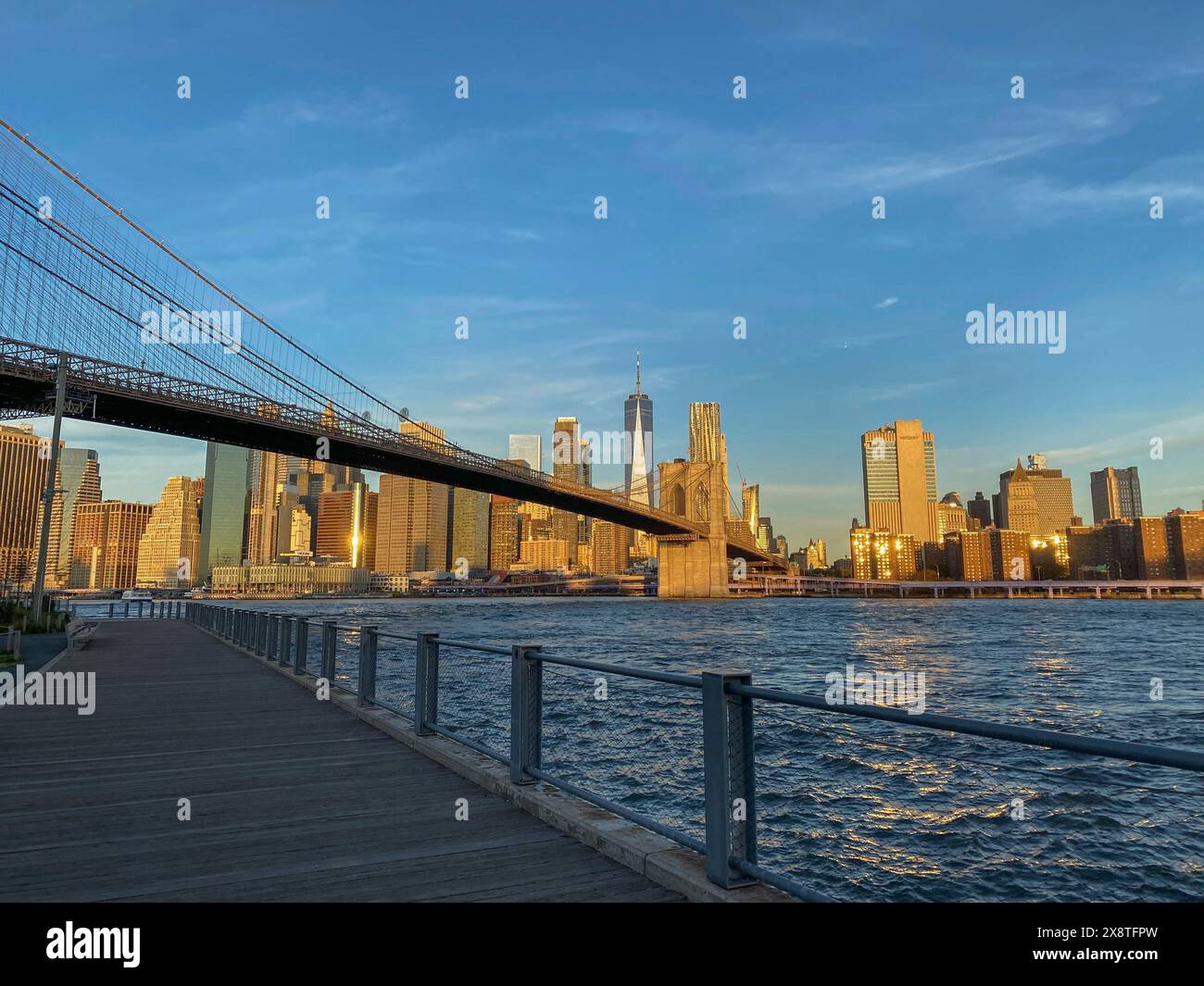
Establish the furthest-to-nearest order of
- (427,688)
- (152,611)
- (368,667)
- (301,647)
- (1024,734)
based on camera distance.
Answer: (152,611)
(301,647)
(368,667)
(427,688)
(1024,734)

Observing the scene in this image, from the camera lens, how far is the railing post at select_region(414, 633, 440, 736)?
25.6 feet

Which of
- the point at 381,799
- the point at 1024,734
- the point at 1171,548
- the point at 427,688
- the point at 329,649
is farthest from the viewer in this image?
the point at 1171,548

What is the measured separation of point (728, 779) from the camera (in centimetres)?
378

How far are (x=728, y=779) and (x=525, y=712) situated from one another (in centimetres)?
236

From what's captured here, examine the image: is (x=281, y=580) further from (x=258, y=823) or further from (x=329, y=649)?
(x=258, y=823)

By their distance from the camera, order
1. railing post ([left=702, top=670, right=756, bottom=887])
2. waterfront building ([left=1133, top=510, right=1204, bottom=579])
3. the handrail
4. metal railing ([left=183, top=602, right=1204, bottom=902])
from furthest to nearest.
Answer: waterfront building ([left=1133, top=510, right=1204, bottom=579])
railing post ([left=702, top=670, right=756, bottom=887])
metal railing ([left=183, top=602, right=1204, bottom=902])
the handrail

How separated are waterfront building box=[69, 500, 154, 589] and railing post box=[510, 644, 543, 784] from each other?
654 ft

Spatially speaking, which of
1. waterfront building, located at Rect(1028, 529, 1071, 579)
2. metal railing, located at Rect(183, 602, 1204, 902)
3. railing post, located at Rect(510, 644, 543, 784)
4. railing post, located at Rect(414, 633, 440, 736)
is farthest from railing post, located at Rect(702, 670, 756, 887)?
waterfront building, located at Rect(1028, 529, 1071, 579)

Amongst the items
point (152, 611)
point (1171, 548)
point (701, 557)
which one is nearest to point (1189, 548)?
point (1171, 548)

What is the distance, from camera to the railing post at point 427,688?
7809 mm

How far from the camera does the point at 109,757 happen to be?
24.2 ft

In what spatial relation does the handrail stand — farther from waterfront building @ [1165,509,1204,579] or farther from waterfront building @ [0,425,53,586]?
waterfront building @ [1165,509,1204,579]
